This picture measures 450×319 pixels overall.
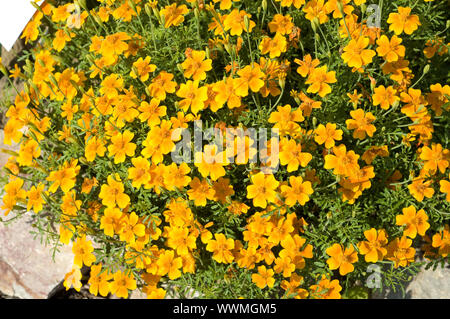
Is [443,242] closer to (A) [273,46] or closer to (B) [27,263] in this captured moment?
(A) [273,46]

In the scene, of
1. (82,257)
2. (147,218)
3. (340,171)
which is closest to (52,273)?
(82,257)

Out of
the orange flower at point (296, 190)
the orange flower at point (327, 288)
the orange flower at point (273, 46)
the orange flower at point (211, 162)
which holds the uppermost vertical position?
the orange flower at point (273, 46)

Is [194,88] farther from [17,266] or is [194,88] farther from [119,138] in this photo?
[17,266]

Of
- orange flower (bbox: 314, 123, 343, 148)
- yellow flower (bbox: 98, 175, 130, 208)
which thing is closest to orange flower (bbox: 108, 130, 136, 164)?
yellow flower (bbox: 98, 175, 130, 208)

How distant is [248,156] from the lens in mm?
2195

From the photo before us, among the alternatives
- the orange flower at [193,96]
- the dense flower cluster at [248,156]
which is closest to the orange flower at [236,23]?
the dense flower cluster at [248,156]

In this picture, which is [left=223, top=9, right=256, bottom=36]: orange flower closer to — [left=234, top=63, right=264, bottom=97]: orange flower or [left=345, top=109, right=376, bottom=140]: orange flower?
[left=234, top=63, right=264, bottom=97]: orange flower

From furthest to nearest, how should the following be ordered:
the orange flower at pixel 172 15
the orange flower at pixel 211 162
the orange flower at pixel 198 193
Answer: the orange flower at pixel 172 15, the orange flower at pixel 198 193, the orange flower at pixel 211 162

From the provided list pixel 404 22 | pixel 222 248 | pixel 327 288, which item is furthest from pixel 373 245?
pixel 404 22

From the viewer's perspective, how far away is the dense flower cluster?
224cm

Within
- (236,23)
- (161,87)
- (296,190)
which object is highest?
(236,23)

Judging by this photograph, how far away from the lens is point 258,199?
85.9 inches

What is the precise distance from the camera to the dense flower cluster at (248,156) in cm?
224

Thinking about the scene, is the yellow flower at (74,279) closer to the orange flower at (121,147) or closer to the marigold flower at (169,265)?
the marigold flower at (169,265)
